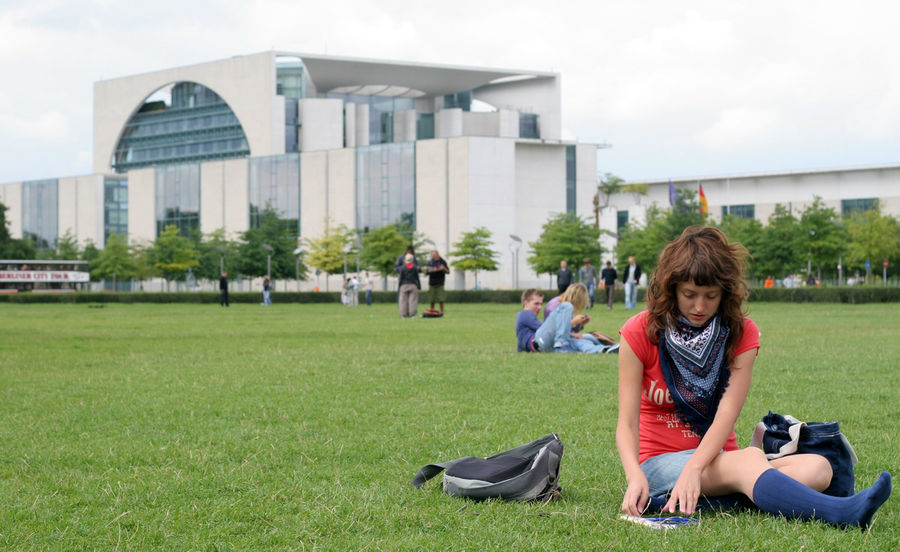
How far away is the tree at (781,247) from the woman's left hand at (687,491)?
56.4 meters

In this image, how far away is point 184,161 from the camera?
90.6 meters

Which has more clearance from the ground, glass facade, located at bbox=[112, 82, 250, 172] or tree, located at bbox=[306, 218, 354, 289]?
glass facade, located at bbox=[112, 82, 250, 172]

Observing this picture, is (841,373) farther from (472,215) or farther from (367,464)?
(472,215)

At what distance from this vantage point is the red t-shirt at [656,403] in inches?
165

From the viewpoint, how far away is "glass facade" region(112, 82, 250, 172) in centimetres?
8694

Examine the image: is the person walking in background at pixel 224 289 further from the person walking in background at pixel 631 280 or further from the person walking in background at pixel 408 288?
the person walking in background at pixel 631 280

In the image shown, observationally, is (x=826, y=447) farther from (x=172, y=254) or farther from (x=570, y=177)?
(x=570, y=177)

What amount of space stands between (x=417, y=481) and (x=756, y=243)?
201ft

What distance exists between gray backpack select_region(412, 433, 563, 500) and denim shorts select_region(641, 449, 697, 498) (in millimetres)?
451

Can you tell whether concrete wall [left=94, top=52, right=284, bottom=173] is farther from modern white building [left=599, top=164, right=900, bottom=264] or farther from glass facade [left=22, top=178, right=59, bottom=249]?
modern white building [left=599, top=164, right=900, bottom=264]

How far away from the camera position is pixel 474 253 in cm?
6925

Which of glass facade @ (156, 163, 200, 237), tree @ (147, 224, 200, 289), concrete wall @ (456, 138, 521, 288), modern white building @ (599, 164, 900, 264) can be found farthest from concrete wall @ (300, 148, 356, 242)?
modern white building @ (599, 164, 900, 264)

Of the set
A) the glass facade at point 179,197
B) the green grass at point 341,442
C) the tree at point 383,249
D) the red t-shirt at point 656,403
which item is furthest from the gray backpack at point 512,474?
the glass facade at point 179,197

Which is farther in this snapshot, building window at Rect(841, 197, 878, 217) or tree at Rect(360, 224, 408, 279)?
building window at Rect(841, 197, 878, 217)
